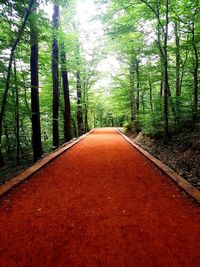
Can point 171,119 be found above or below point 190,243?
above

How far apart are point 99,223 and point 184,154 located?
4.94 m

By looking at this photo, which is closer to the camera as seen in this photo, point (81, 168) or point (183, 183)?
point (183, 183)

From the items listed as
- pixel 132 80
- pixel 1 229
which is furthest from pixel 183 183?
pixel 132 80

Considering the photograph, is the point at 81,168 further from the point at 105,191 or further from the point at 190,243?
the point at 190,243

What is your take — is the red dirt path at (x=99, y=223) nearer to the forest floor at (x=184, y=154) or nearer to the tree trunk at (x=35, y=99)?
the forest floor at (x=184, y=154)

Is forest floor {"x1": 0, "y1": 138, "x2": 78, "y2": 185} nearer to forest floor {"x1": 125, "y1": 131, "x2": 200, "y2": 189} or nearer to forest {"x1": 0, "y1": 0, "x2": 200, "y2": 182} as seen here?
forest {"x1": 0, "y1": 0, "x2": 200, "y2": 182}

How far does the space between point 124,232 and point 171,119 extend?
9.32m

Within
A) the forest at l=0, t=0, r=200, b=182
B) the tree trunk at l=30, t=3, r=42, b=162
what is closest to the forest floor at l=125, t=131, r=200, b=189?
the forest at l=0, t=0, r=200, b=182

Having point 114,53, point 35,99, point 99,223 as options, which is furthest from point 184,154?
point 114,53

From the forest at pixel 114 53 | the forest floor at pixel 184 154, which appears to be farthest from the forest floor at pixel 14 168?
the forest floor at pixel 184 154

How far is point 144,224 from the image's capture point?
132 inches

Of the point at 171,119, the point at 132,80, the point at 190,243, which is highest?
the point at 132,80

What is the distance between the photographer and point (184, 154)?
7.55 meters

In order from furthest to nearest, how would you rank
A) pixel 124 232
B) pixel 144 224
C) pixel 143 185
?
pixel 143 185, pixel 144 224, pixel 124 232
